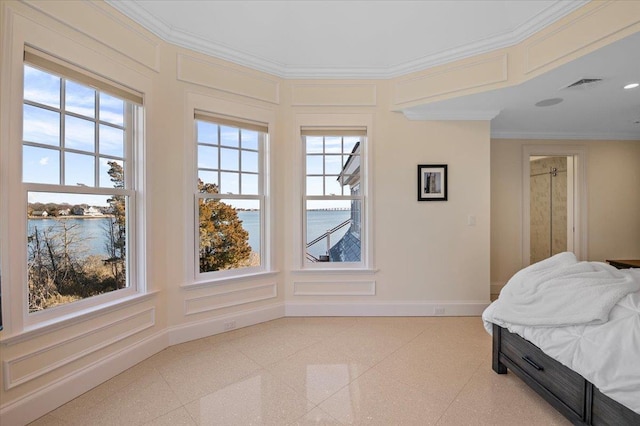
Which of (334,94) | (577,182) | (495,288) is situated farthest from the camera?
(577,182)

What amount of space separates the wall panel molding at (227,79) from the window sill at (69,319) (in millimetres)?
2017

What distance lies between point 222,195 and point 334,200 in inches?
50.6

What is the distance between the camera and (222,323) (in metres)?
3.05

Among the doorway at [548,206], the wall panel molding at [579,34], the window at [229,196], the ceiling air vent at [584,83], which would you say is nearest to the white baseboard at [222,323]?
the window at [229,196]

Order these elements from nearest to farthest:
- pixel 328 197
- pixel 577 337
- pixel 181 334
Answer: pixel 577 337 < pixel 181 334 < pixel 328 197

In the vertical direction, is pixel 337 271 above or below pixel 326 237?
below

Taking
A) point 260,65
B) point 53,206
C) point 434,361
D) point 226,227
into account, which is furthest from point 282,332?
point 260,65

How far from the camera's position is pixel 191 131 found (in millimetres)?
2861

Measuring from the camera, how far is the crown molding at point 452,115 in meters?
3.42

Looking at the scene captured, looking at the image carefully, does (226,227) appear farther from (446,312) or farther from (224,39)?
(446,312)

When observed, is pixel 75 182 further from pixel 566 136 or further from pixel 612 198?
pixel 612 198

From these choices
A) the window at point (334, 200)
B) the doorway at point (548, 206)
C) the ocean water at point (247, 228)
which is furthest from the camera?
the doorway at point (548, 206)

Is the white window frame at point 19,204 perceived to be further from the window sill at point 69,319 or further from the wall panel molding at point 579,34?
the wall panel molding at point 579,34

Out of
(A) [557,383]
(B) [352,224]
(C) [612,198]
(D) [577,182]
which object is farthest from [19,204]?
(C) [612,198]
